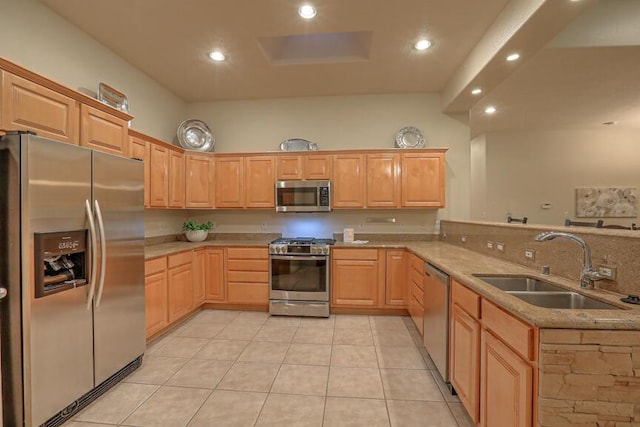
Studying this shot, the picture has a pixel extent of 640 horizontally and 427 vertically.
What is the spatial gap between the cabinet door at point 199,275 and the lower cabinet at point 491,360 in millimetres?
2882

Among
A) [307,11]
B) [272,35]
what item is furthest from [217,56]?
[307,11]

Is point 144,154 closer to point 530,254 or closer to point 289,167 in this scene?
point 289,167

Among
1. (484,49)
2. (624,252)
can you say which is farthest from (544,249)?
(484,49)

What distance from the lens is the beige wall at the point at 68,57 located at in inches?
84.1

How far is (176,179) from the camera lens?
3666 millimetres

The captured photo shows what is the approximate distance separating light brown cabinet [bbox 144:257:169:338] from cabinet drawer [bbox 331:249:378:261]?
6.21 feet

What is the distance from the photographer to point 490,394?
1458mm

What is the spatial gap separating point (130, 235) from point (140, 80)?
220cm

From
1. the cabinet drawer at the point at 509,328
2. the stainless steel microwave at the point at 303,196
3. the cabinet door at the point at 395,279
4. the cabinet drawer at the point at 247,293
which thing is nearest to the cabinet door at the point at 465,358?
the cabinet drawer at the point at 509,328

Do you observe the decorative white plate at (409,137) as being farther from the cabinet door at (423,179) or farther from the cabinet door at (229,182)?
the cabinet door at (229,182)

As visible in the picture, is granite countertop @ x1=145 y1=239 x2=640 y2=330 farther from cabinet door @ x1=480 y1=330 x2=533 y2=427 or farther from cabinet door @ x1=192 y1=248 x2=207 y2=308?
cabinet door @ x1=192 y1=248 x2=207 y2=308

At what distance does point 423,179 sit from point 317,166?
1.42 m

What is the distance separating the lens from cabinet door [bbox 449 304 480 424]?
1.61 m

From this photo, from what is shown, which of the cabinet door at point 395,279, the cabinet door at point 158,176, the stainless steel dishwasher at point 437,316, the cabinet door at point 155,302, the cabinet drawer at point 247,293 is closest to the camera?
the stainless steel dishwasher at point 437,316
